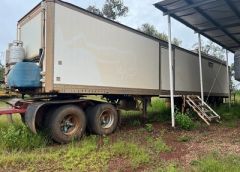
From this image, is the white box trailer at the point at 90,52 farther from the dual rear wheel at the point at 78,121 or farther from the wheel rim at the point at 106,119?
the wheel rim at the point at 106,119

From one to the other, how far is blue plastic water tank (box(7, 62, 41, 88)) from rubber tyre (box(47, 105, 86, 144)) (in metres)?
0.94

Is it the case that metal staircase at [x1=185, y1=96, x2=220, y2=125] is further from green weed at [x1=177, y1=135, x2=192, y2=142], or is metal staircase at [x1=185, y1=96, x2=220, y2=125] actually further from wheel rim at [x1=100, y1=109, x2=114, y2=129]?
wheel rim at [x1=100, y1=109, x2=114, y2=129]

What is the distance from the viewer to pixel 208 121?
11867 millimetres

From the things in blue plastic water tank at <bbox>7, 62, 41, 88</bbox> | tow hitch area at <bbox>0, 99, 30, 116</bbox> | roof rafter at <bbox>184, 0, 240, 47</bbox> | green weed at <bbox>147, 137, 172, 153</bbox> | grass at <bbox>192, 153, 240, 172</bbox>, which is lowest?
grass at <bbox>192, 153, 240, 172</bbox>

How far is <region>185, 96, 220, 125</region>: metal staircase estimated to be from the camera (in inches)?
463

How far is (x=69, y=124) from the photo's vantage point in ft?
28.7

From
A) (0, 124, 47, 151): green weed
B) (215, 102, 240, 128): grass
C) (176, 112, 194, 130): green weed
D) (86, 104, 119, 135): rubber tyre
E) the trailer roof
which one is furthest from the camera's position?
(215, 102, 240, 128): grass

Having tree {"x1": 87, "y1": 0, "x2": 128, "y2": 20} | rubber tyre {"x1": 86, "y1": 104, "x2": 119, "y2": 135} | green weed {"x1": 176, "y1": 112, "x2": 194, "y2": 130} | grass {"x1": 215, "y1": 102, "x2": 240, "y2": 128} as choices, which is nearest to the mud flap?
rubber tyre {"x1": 86, "y1": 104, "x2": 119, "y2": 135}

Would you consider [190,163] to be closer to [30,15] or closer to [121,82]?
[121,82]

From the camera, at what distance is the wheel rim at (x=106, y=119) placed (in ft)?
32.3

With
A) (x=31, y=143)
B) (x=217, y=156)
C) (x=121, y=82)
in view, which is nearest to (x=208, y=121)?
(x=121, y=82)

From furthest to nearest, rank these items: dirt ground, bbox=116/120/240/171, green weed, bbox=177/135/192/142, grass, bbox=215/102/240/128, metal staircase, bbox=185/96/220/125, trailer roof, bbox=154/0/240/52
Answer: metal staircase, bbox=185/96/220/125, grass, bbox=215/102/240/128, trailer roof, bbox=154/0/240/52, green weed, bbox=177/135/192/142, dirt ground, bbox=116/120/240/171

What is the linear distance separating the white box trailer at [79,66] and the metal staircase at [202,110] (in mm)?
1703

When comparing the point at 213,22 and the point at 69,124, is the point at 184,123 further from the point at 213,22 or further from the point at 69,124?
the point at 213,22
